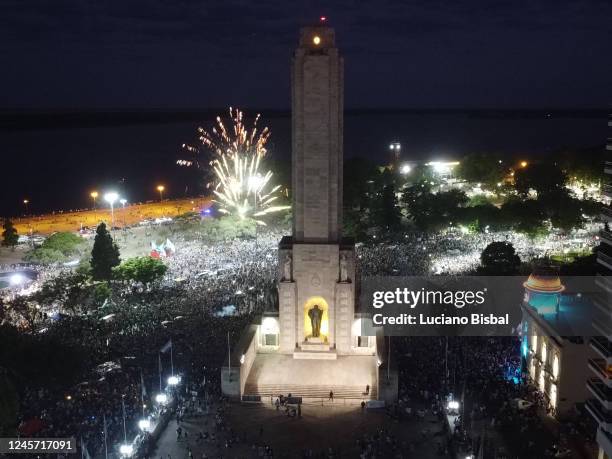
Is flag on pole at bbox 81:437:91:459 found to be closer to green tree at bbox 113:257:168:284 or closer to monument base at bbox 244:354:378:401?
monument base at bbox 244:354:378:401

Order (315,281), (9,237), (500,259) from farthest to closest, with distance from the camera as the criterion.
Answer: (9,237), (500,259), (315,281)

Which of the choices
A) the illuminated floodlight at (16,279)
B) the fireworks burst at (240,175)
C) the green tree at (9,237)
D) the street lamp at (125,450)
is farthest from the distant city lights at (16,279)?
the street lamp at (125,450)

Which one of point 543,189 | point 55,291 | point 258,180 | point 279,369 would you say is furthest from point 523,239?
point 55,291

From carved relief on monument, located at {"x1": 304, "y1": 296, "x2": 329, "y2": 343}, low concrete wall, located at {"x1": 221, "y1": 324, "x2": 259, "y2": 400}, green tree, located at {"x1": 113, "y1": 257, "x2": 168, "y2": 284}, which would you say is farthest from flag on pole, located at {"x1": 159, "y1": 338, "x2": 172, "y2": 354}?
green tree, located at {"x1": 113, "y1": 257, "x2": 168, "y2": 284}

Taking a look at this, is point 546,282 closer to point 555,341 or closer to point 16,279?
point 555,341

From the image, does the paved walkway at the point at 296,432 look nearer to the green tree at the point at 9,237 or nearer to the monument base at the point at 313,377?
the monument base at the point at 313,377

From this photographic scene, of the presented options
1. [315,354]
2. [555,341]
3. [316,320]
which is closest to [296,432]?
[315,354]

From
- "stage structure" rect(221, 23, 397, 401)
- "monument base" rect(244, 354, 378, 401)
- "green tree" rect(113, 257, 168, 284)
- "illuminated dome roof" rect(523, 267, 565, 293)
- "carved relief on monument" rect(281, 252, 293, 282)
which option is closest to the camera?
"monument base" rect(244, 354, 378, 401)
